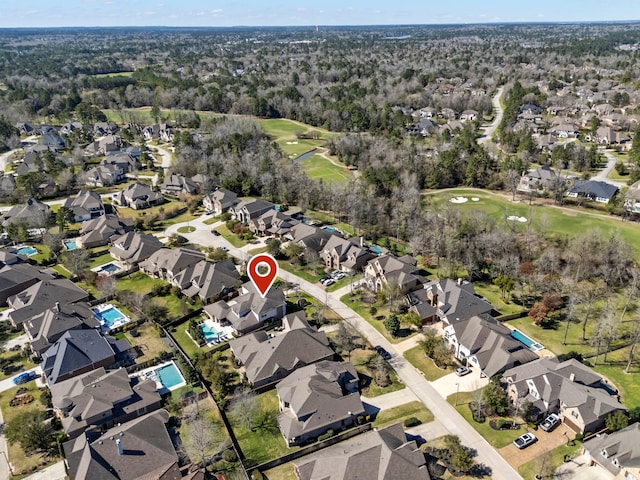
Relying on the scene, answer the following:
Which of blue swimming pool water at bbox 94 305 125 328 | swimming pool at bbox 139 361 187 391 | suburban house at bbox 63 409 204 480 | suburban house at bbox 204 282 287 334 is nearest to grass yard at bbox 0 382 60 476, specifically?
suburban house at bbox 63 409 204 480

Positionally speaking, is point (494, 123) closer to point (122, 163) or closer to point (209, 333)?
point (122, 163)

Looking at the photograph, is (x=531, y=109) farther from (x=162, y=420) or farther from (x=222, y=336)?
(x=162, y=420)

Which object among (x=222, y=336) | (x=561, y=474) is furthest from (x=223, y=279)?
(x=561, y=474)

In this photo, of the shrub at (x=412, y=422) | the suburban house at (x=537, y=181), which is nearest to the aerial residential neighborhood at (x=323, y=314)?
the shrub at (x=412, y=422)

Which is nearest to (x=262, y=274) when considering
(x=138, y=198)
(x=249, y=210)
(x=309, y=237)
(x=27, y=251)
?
(x=309, y=237)

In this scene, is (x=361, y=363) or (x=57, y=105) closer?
(x=361, y=363)
